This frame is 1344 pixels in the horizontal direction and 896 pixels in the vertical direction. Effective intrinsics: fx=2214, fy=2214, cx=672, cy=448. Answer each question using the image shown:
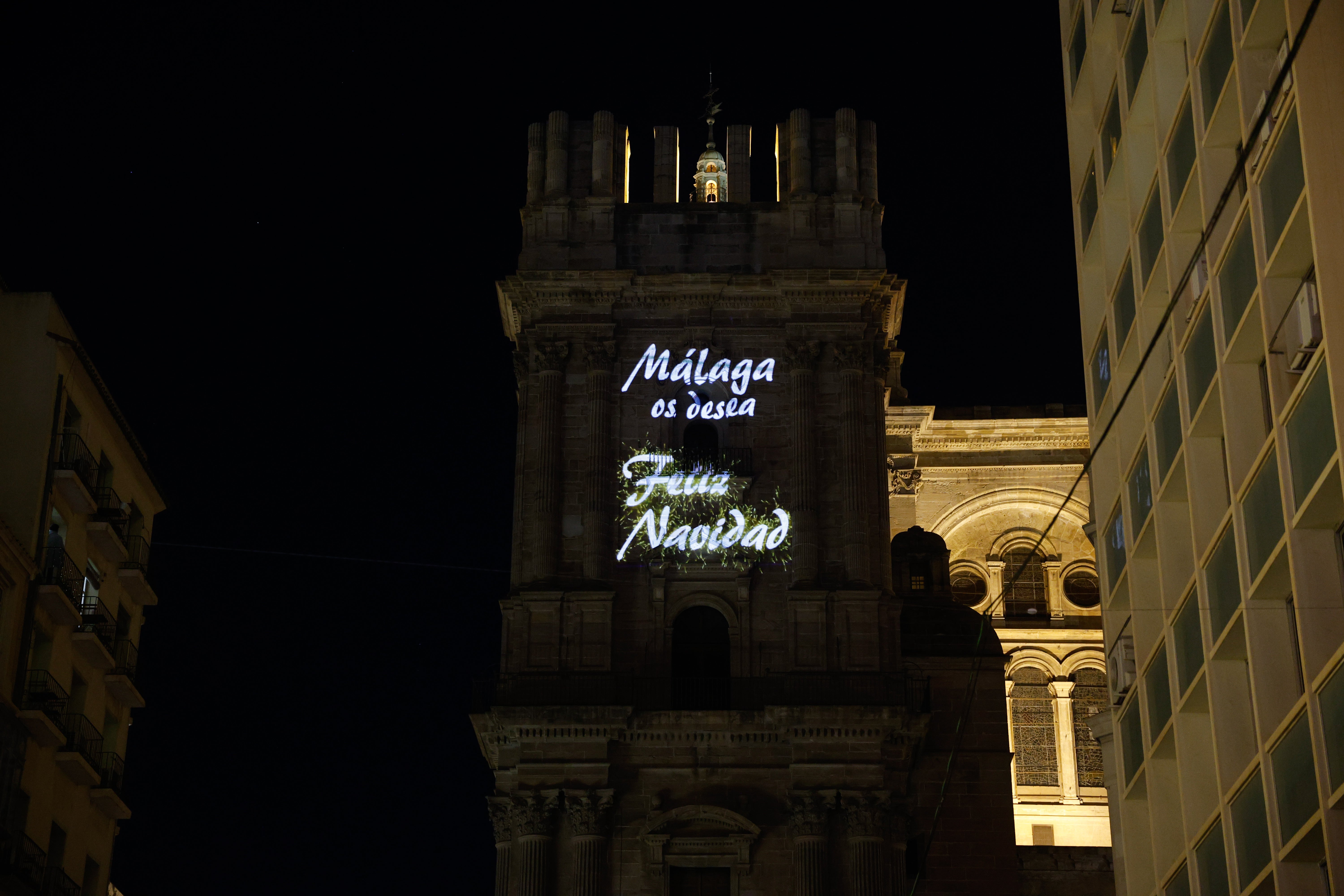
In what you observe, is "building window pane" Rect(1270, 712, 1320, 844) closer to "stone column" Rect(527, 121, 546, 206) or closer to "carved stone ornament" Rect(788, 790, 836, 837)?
"carved stone ornament" Rect(788, 790, 836, 837)

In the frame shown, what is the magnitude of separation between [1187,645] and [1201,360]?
4.00 meters

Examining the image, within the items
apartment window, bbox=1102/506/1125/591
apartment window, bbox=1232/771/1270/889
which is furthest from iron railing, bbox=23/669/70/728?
apartment window, bbox=1232/771/1270/889

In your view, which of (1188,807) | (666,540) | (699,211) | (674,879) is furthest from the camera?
(699,211)

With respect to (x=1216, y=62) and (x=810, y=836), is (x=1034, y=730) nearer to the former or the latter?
(x=810, y=836)

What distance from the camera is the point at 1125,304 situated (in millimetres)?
35875

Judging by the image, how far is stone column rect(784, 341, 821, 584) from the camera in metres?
60.5

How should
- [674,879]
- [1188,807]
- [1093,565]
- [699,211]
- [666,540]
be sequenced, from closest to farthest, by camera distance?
[1188,807]
[674,879]
[666,540]
[699,211]
[1093,565]

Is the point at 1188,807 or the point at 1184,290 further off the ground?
the point at 1184,290

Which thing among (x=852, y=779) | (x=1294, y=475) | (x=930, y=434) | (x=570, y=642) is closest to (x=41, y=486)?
(x=570, y=642)

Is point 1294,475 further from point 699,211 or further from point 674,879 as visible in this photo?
point 699,211

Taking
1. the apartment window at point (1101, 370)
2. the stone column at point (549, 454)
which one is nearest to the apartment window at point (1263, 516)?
the apartment window at point (1101, 370)

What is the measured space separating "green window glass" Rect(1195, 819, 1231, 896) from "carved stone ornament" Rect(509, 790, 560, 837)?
93.6 ft

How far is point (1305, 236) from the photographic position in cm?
2588

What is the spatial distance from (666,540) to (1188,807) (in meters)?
31.2
